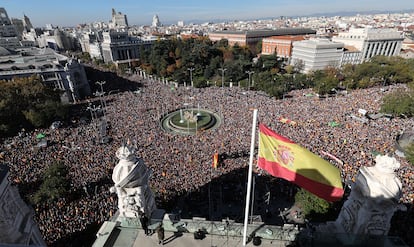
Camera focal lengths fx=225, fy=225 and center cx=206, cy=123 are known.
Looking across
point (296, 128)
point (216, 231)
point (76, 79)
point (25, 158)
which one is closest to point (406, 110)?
point (296, 128)

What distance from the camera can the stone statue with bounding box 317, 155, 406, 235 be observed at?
7.56 meters

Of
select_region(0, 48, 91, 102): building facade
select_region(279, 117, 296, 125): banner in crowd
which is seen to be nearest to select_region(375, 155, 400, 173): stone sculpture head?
select_region(279, 117, 296, 125): banner in crowd

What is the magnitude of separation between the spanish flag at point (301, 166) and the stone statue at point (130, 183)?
16.5 ft

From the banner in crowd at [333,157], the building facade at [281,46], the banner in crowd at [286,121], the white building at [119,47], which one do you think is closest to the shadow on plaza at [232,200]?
the banner in crowd at [333,157]

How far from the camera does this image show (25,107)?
1407 inches

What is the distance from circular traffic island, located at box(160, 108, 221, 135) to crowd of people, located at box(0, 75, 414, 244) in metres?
1.36

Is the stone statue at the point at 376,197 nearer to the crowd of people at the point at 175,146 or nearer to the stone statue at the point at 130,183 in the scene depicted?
the stone statue at the point at 130,183

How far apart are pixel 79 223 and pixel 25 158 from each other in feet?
44.8

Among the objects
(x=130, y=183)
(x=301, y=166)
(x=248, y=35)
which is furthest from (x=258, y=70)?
(x=130, y=183)

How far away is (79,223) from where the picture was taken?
668 inches

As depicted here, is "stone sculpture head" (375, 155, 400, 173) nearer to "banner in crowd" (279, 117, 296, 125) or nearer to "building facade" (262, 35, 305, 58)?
"banner in crowd" (279, 117, 296, 125)

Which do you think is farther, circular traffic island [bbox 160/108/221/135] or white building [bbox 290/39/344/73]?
white building [bbox 290/39/344/73]

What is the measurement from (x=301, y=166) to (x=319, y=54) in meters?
70.8

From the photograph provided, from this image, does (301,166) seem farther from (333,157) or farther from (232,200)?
(333,157)
